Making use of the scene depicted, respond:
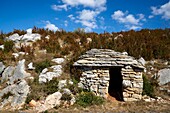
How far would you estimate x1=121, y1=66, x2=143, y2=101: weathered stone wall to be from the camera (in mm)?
11195

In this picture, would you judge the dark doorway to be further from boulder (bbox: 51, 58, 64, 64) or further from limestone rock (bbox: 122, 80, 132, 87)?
boulder (bbox: 51, 58, 64, 64)

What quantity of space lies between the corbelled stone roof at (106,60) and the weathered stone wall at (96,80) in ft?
1.16

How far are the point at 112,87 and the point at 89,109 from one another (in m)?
3.46

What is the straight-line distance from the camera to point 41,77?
11.8 meters

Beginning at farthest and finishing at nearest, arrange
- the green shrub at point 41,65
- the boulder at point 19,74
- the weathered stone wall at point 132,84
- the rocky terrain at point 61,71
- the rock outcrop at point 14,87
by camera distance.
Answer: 1. the green shrub at point 41,65
2. the boulder at point 19,74
3. the weathered stone wall at point 132,84
4. the rock outcrop at point 14,87
5. the rocky terrain at point 61,71

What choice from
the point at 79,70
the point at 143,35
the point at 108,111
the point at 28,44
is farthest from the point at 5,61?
the point at 143,35

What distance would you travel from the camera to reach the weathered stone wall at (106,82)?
1122cm

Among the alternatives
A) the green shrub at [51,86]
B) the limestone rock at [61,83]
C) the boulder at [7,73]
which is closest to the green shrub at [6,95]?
the boulder at [7,73]

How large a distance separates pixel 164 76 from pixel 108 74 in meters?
3.69

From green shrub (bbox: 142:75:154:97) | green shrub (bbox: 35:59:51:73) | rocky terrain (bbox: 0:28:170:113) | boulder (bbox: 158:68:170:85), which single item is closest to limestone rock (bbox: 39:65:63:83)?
rocky terrain (bbox: 0:28:170:113)

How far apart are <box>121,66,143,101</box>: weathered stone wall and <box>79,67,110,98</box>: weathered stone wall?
0.96 metres

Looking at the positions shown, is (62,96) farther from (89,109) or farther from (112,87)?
(112,87)

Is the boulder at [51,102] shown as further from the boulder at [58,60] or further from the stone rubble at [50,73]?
the boulder at [58,60]

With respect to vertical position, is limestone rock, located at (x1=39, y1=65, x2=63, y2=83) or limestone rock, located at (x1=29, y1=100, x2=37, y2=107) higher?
limestone rock, located at (x1=39, y1=65, x2=63, y2=83)
